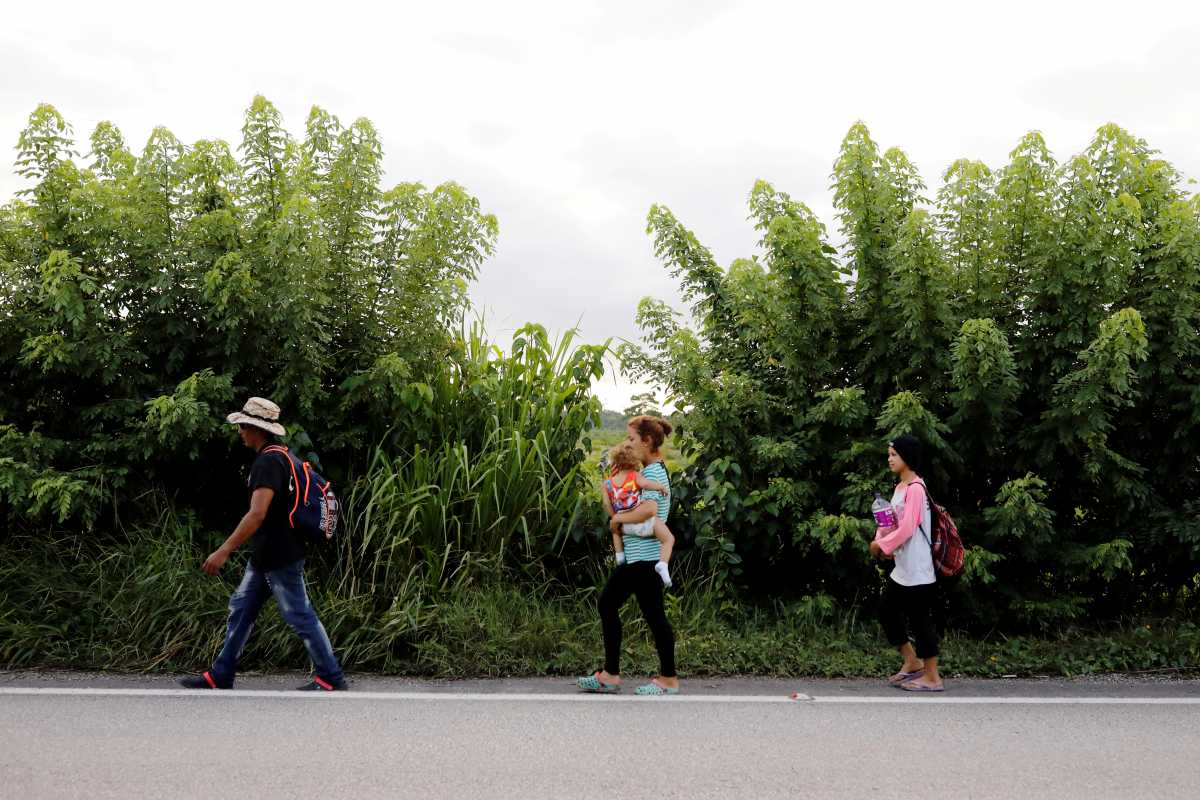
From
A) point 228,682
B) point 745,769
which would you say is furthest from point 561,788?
point 228,682

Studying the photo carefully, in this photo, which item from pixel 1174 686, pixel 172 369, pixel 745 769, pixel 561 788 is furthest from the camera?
pixel 172 369

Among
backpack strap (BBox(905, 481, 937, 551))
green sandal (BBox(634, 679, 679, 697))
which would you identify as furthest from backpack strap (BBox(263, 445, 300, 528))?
backpack strap (BBox(905, 481, 937, 551))

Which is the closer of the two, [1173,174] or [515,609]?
[515,609]

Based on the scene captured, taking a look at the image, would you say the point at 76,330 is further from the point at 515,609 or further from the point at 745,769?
the point at 745,769

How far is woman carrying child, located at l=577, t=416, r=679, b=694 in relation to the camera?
6.70 meters

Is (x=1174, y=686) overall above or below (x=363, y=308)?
below

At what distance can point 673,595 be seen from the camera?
8.18m

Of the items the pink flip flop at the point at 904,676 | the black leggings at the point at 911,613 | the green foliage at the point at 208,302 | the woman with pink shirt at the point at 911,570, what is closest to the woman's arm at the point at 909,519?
the woman with pink shirt at the point at 911,570

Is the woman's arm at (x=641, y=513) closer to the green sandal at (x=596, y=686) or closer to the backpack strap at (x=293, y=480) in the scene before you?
the green sandal at (x=596, y=686)

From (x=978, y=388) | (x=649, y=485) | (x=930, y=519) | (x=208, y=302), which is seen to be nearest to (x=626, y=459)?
(x=649, y=485)

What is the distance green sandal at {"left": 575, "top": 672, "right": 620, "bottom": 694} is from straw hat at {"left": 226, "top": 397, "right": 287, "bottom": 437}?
8.25ft

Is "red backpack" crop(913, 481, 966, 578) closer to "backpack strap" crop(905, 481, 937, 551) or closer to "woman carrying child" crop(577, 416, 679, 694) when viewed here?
"backpack strap" crop(905, 481, 937, 551)

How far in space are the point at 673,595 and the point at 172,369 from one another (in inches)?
173

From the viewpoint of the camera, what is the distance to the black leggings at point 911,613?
7031mm
